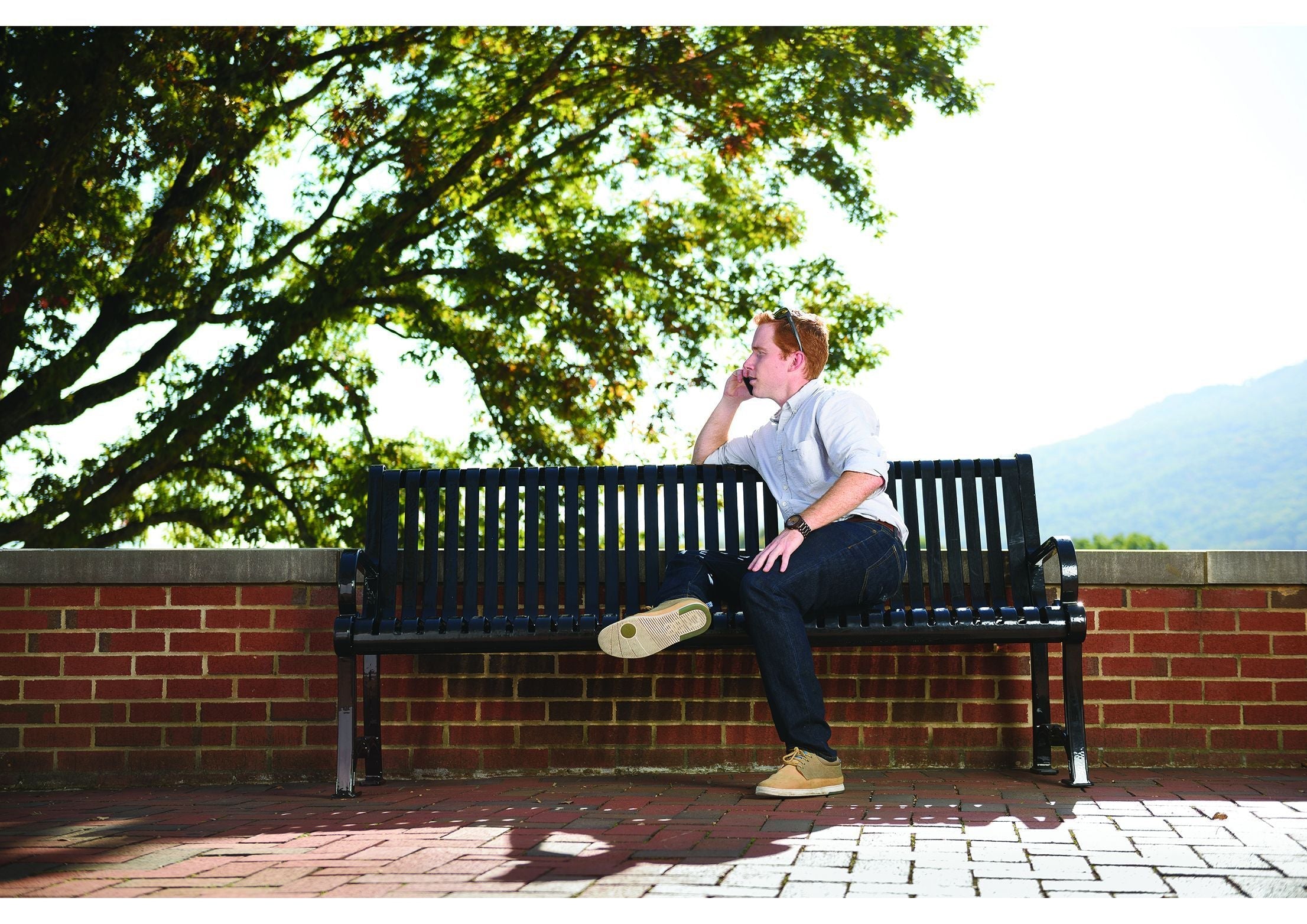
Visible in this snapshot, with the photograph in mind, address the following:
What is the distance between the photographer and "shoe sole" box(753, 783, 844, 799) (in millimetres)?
3799

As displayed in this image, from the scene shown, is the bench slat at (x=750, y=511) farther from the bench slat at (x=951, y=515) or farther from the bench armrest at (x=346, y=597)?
the bench armrest at (x=346, y=597)

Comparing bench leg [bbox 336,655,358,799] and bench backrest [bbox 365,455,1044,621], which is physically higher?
bench backrest [bbox 365,455,1044,621]

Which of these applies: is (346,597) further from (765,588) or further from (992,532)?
(992,532)

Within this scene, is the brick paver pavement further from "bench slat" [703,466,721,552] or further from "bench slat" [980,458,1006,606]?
"bench slat" [703,466,721,552]

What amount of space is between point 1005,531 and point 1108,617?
1.84 ft

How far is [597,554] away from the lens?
4.52m

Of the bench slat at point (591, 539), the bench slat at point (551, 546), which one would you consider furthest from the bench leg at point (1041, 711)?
the bench slat at point (551, 546)

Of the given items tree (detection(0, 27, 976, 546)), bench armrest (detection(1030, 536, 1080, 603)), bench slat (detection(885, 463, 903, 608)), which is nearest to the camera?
bench armrest (detection(1030, 536, 1080, 603))

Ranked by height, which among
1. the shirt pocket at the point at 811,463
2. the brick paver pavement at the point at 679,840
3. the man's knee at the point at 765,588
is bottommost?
the brick paver pavement at the point at 679,840

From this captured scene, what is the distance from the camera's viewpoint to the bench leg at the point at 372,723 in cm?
448

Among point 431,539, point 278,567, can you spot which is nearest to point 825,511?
point 431,539

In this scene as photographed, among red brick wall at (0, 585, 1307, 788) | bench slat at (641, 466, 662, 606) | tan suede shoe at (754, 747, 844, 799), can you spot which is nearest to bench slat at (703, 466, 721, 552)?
bench slat at (641, 466, 662, 606)

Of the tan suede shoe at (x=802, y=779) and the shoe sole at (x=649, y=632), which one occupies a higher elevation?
the shoe sole at (x=649, y=632)
